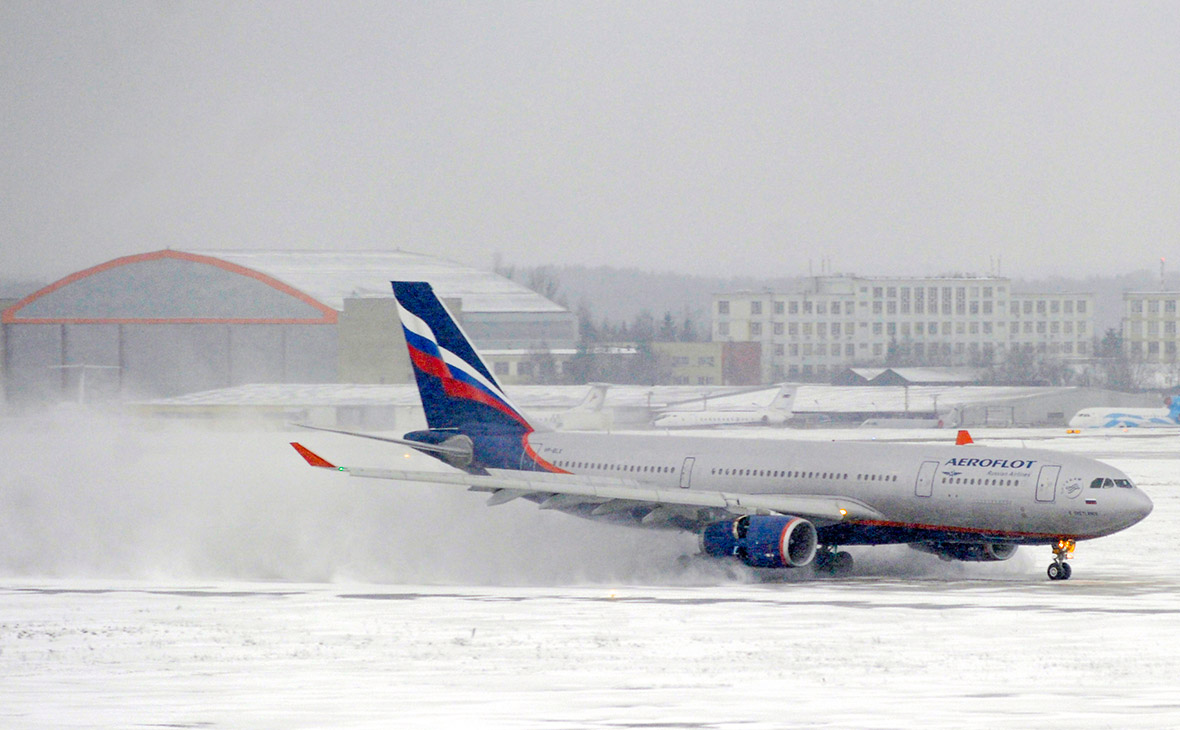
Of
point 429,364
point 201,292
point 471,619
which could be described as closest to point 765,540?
point 471,619

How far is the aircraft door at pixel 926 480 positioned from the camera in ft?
132

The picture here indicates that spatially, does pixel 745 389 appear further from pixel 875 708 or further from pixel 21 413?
pixel 875 708

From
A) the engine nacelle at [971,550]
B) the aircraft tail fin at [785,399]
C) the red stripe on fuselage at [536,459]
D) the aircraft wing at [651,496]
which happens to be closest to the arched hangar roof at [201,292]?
the aircraft tail fin at [785,399]

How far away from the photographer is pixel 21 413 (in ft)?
237

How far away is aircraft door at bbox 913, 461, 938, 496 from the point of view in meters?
40.1

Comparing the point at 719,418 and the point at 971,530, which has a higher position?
the point at 971,530

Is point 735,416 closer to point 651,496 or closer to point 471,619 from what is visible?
point 651,496

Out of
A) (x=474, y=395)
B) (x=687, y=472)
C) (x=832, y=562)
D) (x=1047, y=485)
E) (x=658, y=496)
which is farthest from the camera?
(x=474, y=395)

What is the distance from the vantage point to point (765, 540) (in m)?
39.2

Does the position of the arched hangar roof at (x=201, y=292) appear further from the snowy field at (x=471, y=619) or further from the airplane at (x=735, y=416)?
the snowy field at (x=471, y=619)

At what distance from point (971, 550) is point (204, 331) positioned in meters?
113

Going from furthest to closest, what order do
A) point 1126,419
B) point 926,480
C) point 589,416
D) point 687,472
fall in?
1. point 1126,419
2. point 589,416
3. point 687,472
4. point 926,480

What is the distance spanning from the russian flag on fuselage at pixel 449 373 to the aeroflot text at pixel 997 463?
13.2 metres

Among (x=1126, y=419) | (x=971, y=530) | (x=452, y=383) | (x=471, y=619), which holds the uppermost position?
(x=452, y=383)
